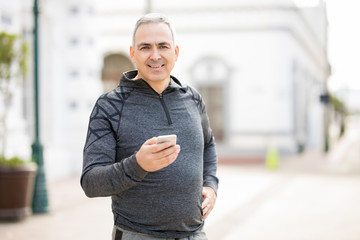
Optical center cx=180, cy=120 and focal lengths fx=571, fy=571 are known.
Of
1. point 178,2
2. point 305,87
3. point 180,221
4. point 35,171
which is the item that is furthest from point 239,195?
point 305,87

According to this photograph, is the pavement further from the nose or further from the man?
the nose

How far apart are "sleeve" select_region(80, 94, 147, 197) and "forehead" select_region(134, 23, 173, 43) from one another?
300mm

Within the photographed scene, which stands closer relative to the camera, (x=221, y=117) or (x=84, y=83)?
(x=84, y=83)

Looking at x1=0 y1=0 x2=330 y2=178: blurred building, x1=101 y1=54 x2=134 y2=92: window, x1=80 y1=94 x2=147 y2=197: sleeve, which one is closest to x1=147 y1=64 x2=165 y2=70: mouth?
x1=80 y1=94 x2=147 y2=197: sleeve

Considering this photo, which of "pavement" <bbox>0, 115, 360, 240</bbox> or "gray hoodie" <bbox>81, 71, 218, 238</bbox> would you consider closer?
"gray hoodie" <bbox>81, 71, 218, 238</bbox>

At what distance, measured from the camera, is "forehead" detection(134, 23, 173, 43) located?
7.69ft

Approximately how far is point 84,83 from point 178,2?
9.90 meters

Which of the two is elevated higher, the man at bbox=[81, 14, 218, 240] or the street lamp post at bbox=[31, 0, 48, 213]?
the man at bbox=[81, 14, 218, 240]

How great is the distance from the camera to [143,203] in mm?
2318

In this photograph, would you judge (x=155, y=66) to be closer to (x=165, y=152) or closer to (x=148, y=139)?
(x=148, y=139)

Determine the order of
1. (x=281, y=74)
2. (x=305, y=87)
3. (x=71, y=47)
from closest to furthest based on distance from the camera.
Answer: (x=71, y=47)
(x=281, y=74)
(x=305, y=87)

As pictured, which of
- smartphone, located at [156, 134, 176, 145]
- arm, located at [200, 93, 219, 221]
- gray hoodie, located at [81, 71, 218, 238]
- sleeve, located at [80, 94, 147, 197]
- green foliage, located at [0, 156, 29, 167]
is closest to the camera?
smartphone, located at [156, 134, 176, 145]

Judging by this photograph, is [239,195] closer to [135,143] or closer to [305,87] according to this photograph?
[135,143]

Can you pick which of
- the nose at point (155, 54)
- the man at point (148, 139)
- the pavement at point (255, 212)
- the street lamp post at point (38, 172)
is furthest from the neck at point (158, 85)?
the street lamp post at point (38, 172)
